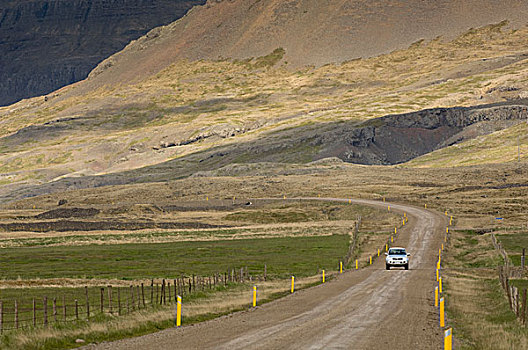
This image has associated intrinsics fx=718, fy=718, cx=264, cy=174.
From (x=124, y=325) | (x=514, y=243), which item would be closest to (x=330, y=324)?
(x=124, y=325)

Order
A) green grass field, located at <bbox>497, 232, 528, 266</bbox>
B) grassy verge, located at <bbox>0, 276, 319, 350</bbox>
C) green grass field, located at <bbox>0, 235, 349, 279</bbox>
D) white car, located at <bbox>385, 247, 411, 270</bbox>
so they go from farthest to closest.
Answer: green grass field, located at <bbox>497, 232, 528, 266</bbox>, white car, located at <bbox>385, 247, 411, 270</bbox>, green grass field, located at <bbox>0, 235, 349, 279</bbox>, grassy verge, located at <bbox>0, 276, 319, 350</bbox>

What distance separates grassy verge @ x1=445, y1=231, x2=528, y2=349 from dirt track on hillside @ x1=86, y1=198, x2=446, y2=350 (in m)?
1.16

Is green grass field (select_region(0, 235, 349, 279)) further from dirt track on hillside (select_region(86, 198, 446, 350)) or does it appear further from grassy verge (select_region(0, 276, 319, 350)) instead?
grassy verge (select_region(0, 276, 319, 350))

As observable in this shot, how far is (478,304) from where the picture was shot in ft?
119

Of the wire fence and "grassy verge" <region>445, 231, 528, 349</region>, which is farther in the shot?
the wire fence

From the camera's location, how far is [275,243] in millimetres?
82812

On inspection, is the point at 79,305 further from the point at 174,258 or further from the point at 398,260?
the point at 174,258

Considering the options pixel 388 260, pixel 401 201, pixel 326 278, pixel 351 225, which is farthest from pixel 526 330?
pixel 401 201

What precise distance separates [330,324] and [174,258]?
42.7m

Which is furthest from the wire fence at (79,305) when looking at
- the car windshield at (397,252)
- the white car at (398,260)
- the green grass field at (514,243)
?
the green grass field at (514,243)

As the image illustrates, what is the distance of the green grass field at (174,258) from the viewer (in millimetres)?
55156

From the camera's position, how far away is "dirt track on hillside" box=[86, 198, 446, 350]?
22203 mm

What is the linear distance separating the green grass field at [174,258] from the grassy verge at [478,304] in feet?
37.3

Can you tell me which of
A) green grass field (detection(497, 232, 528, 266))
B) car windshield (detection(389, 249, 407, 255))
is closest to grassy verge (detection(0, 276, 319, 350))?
car windshield (detection(389, 249, 407, 255))
